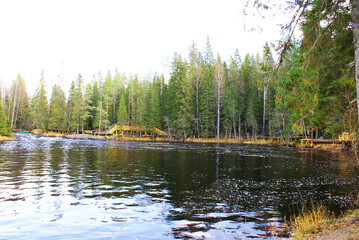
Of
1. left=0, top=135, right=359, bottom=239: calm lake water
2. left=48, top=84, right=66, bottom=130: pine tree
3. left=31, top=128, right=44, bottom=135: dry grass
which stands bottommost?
left=0, top=135, right=359, bottom=239: calm lake water

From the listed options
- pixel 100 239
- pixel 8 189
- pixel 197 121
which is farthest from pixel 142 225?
pixel 197 121

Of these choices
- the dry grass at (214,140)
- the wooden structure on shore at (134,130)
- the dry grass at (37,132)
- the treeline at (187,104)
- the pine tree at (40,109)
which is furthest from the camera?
the pine tree at (40,109)

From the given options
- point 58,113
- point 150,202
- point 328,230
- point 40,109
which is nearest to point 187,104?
point 58,113

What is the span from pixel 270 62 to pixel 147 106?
5209cm

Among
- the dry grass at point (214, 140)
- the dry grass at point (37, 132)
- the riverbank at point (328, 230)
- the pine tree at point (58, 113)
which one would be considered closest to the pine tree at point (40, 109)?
the dry grass at point (37, 132)

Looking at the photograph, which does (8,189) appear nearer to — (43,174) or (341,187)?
(43,174)

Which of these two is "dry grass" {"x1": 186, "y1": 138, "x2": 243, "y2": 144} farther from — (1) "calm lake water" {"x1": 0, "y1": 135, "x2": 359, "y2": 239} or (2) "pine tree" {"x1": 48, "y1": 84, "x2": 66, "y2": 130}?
(1) "calm lake water" {"x1": 0, "y1": 135, "x2": 359, "y2": 239}

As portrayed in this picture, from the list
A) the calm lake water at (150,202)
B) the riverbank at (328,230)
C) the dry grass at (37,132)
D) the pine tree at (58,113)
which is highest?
the pine tree at (58,113)

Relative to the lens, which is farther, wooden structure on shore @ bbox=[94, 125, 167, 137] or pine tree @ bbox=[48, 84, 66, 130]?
pine tree @ bbox=[48, 84, 66, 130]

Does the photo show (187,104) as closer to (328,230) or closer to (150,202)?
(150,202)

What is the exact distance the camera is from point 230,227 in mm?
5484

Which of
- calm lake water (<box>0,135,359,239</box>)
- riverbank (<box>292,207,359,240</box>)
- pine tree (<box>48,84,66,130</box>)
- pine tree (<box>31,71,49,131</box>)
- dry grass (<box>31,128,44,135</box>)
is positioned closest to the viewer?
riverbank (<box>292,207,359,240</box>)

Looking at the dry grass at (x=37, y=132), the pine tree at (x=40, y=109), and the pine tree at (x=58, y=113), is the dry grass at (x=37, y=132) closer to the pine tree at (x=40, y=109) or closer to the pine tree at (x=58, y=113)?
the pine tree at (x=40, y=109)

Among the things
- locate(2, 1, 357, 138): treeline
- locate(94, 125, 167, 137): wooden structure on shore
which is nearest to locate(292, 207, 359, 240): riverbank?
locate(2, 1, 357, 138): treeline
